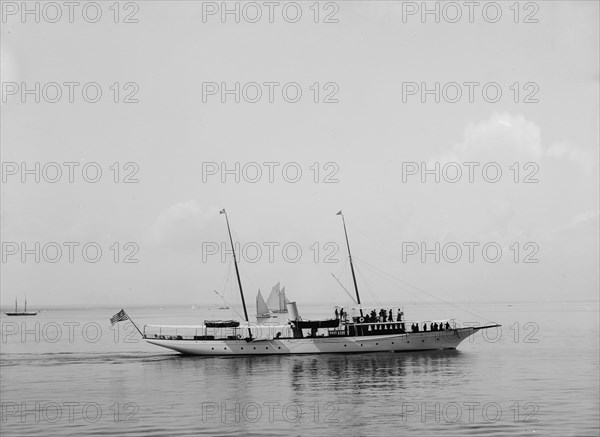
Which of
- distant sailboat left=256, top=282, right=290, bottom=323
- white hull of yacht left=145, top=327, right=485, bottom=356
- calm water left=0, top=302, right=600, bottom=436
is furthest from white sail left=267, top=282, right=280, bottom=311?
calm water left=0, top=302, right=600, bottom=436

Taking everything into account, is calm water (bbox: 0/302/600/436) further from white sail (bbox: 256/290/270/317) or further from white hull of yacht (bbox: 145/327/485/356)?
white sail (bbox: 256/290/270/317)

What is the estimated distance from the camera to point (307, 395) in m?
52.6

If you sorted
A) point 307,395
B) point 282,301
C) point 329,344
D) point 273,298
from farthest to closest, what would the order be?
point 282,301 < point 273,298 < point 329,344 < point 307,395

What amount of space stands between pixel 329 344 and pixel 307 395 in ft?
98.3

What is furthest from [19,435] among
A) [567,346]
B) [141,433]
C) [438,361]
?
[567,346]

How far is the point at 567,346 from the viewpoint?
3942 inches

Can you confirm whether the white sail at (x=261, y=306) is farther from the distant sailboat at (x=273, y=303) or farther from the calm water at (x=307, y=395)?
the calm water at (x=307, y=395)

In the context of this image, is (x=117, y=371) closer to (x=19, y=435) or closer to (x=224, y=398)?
(x=224, y=398)

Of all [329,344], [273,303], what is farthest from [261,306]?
[329,344]

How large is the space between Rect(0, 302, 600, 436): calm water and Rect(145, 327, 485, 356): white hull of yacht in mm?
1695

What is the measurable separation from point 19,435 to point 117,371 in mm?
32432

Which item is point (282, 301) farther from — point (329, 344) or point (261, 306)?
point (329, 344)

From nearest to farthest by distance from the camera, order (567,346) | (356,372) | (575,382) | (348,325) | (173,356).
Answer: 1. (575,382)
2. (356,372)
3. (348,325)
4. (173,356)
5. (567,346)

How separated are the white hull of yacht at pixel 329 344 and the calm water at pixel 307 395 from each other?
1.70 meters
